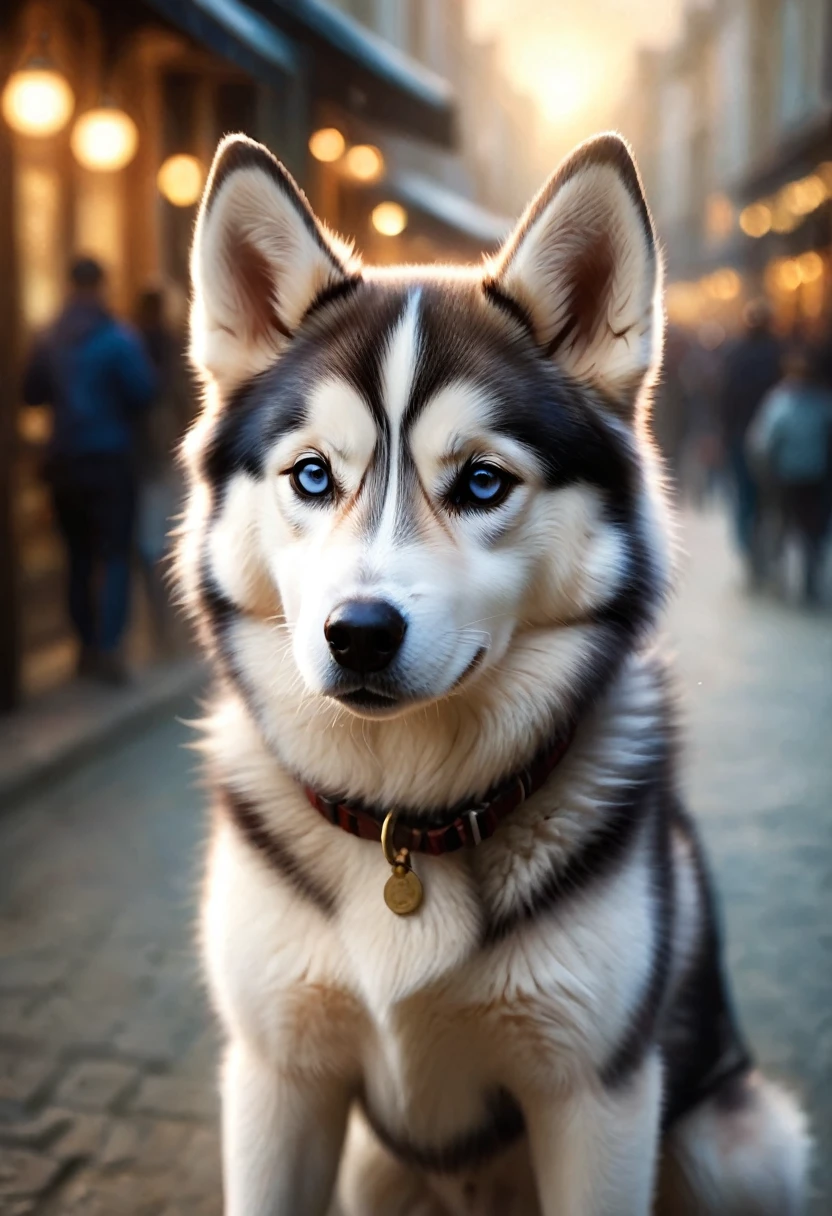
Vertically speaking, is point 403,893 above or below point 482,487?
below

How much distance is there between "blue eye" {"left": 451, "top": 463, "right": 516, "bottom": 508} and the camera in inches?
65.0

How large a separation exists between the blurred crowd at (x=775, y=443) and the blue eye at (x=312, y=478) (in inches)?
261

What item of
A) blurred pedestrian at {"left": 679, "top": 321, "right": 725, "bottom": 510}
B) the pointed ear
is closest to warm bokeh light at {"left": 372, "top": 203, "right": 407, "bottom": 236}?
the pointed ear

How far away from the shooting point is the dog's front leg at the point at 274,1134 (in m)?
1.82

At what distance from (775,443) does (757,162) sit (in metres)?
3.41

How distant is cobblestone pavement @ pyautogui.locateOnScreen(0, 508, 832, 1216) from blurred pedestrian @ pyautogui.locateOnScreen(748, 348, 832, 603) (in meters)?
3.01

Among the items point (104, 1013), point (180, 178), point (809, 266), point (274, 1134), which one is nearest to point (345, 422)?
point (274, 1134)

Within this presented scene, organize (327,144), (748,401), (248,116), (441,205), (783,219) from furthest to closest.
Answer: (783,219) → (748,401) → (441,205) → (248,116) → (327,144)

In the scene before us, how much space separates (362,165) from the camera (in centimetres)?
495

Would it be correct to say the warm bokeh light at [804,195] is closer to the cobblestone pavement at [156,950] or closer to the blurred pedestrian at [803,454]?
the blurred pedestrian at [803,454]

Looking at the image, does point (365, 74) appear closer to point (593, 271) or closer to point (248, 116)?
point (248, 116)

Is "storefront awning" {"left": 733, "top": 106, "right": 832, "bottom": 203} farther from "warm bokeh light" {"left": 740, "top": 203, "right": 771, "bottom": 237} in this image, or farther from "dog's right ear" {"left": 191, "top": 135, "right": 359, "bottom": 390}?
"dog's right ear" {"left": 191, "top": 135, "right": 359, "bottom": 390}

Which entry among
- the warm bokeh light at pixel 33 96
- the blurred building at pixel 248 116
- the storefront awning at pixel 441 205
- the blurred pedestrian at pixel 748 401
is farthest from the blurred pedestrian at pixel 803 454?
the warm bokeh light at pixel 33 96

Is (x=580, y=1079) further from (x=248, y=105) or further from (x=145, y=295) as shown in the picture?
(x=145, y=295)
